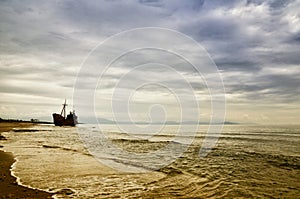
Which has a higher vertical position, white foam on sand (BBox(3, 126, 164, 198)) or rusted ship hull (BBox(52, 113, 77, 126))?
rusted ship hull (BBox(52, 113, 77, 126))

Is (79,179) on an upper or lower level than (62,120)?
lower

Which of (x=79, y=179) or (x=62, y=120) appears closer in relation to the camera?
(x=79, y=179)

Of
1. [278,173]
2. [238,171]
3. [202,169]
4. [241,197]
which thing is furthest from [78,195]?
[278,173]

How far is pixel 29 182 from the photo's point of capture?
36.4 ft

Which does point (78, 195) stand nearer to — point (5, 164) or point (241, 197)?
point (241, 197)

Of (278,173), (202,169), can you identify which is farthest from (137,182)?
(278,173)

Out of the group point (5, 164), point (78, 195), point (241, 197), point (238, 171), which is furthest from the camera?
point (238, 171)

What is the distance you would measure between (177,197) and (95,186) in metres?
3.70

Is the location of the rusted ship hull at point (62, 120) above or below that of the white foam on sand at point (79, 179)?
above

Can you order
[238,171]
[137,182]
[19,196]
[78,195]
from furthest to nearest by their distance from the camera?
[238,171] < [137,182] < [78,195] < [19,196]

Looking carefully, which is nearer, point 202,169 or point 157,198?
point 157,198

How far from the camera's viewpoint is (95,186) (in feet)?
36.8

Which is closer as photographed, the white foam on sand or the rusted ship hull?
the white foam on sand

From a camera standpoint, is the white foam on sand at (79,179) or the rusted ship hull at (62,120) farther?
the rusted ship hull at (62,120)
